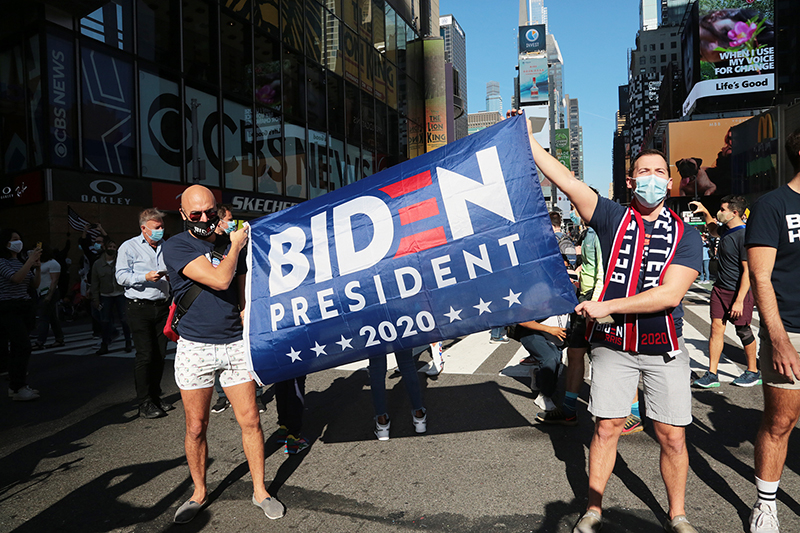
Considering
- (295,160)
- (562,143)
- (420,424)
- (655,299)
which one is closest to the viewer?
(655,299)

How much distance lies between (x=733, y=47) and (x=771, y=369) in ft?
227

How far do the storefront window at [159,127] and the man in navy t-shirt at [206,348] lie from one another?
15.2 metres

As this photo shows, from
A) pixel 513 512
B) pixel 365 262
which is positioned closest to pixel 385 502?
pixel 513 512

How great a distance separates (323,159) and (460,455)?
900 inches

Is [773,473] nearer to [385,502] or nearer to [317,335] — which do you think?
[385,502]

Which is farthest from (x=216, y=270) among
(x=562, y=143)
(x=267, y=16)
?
(x=562, y=143)

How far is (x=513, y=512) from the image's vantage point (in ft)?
10.5

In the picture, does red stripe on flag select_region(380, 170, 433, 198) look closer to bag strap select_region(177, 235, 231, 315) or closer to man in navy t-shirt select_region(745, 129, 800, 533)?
bag strap select_region(177, 235, 231, 315)

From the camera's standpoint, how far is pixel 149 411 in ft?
17.6

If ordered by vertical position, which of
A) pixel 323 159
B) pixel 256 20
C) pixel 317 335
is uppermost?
pixel 256 20

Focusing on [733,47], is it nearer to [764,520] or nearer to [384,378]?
[384,378]

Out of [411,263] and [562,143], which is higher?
[562,143]

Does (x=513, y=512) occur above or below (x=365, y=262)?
below

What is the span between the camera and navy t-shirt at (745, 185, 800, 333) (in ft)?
9.08
